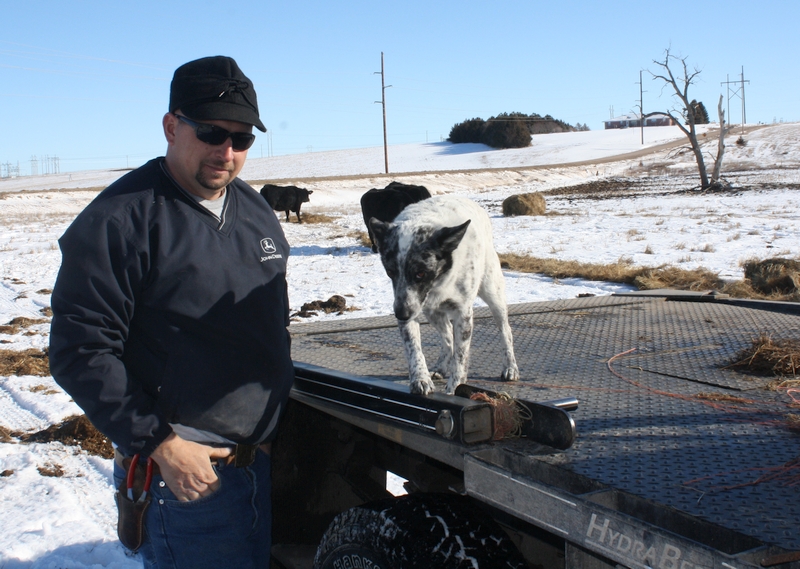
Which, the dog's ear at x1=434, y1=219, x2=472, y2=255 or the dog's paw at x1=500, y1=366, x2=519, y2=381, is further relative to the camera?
the dog's paw at x1=500, y1=366, x2=519, y2=381

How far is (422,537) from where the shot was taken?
2.23 m

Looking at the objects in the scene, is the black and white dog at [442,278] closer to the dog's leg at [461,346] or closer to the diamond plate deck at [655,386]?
the dog's leg at [461,346]

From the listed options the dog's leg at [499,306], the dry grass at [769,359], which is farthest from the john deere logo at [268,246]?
the dry grass at [769,359]

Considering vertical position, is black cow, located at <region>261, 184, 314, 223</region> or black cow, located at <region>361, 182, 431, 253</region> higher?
black cow, located at <region>261, 184, 314, 223</region>

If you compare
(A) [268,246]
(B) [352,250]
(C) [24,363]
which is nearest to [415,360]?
(A) [268,246]

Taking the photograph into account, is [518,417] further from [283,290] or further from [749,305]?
[749,305]

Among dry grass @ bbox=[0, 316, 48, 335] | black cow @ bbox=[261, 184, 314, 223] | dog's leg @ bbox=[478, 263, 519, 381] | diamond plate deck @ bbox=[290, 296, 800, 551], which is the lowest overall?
dry grass @ bbox=[0, 316, 48, 335]

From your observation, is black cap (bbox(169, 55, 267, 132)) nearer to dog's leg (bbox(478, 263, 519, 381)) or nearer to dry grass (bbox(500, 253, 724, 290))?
dog's leg (bbox(478, 263, 519, 381))

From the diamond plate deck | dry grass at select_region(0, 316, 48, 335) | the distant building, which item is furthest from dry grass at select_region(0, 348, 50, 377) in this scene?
the distant building

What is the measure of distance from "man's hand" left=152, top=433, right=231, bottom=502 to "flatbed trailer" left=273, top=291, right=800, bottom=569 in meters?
0.57

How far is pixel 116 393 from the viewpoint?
7.14ft

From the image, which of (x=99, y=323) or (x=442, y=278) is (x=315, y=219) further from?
(x=99, y=323)

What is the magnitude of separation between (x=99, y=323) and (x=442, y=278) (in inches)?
70.8

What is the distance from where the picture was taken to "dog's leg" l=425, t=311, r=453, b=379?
3898mm
